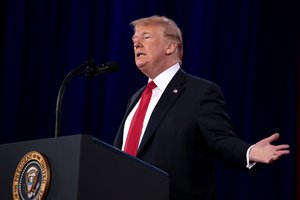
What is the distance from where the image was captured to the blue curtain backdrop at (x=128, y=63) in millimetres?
3861

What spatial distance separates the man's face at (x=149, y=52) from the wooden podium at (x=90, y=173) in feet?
3.02

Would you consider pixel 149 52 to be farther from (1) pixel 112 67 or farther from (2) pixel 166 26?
(1) pixel 112 67

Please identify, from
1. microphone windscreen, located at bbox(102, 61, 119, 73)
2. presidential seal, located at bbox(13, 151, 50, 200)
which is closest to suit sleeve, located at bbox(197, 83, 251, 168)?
microphone windscreen, located at bbox(102, 61, 119, 73)

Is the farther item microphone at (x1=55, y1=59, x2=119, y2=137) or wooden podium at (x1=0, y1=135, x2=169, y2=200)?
microphone at (x1=55, y1=59, x2=119, y2=137)

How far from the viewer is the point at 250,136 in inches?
150

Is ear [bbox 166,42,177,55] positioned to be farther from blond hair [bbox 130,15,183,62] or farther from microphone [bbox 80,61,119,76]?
microphone [bbox 80,61,119,76]

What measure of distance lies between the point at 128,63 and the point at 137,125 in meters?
1.62

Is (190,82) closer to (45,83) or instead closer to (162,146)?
(162,146)

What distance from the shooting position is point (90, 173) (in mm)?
1556

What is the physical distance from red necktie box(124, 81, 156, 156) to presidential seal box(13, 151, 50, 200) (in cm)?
71

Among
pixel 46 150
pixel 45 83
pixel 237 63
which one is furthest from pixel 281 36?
pixel 46 150

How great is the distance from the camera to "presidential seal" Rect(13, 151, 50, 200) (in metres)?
1.61

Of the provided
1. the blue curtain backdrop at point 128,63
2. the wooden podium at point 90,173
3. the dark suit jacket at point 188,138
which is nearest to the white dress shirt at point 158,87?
the dark suit jacket at point 188,138

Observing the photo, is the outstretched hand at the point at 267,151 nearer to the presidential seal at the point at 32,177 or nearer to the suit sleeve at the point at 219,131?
the suit sleeve at the point at 219,131
